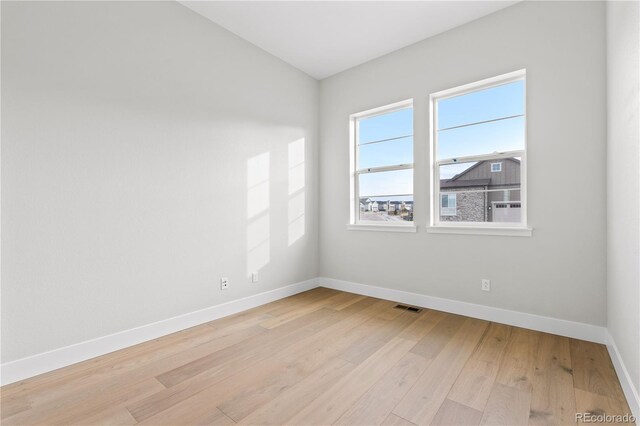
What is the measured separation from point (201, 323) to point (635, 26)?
3655 millimetres

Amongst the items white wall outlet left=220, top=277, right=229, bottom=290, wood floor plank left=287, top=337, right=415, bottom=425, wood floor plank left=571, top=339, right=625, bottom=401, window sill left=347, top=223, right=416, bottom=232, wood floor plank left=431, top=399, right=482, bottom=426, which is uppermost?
window sill left=347, top=223, right=416, bottom=232

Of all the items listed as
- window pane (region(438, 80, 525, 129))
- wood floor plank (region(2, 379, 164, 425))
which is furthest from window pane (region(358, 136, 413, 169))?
wood floor plank (region(2, 379, 164, 425))

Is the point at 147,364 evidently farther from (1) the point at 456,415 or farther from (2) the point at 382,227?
(2) the point at 382,227

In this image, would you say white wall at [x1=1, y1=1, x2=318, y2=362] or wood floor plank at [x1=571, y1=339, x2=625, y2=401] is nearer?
wood floor plank at [x1=571, y1=339, x2=625, y2=401]

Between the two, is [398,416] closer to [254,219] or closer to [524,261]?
[524,261]

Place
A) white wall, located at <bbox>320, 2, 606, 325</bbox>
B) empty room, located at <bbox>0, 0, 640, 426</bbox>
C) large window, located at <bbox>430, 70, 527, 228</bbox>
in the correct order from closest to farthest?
1. empty room, located at <bbox>0, 0, 640, 426</bbox>
2. white wall, located at <bbox>320, 2, 606, 325</bbox>
3. large window, located at <bbox>430, 70, 527, 228</bbox>

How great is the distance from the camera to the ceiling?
8.90ft

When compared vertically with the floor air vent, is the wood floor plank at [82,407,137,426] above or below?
below

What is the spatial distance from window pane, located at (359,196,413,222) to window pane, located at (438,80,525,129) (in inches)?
37.3

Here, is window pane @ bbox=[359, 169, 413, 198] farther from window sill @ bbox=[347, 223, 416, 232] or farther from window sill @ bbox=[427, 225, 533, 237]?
window sill @ bbox=[427, 225, 533, 237]

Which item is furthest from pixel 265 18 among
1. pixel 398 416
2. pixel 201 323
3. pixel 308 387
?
pixel 398 416

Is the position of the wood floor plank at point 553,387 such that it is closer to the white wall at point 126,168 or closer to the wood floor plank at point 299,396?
the wood floor plank at point 299,396

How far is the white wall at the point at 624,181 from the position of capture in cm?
150

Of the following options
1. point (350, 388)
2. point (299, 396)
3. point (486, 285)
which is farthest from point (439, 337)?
point (299, 396)
